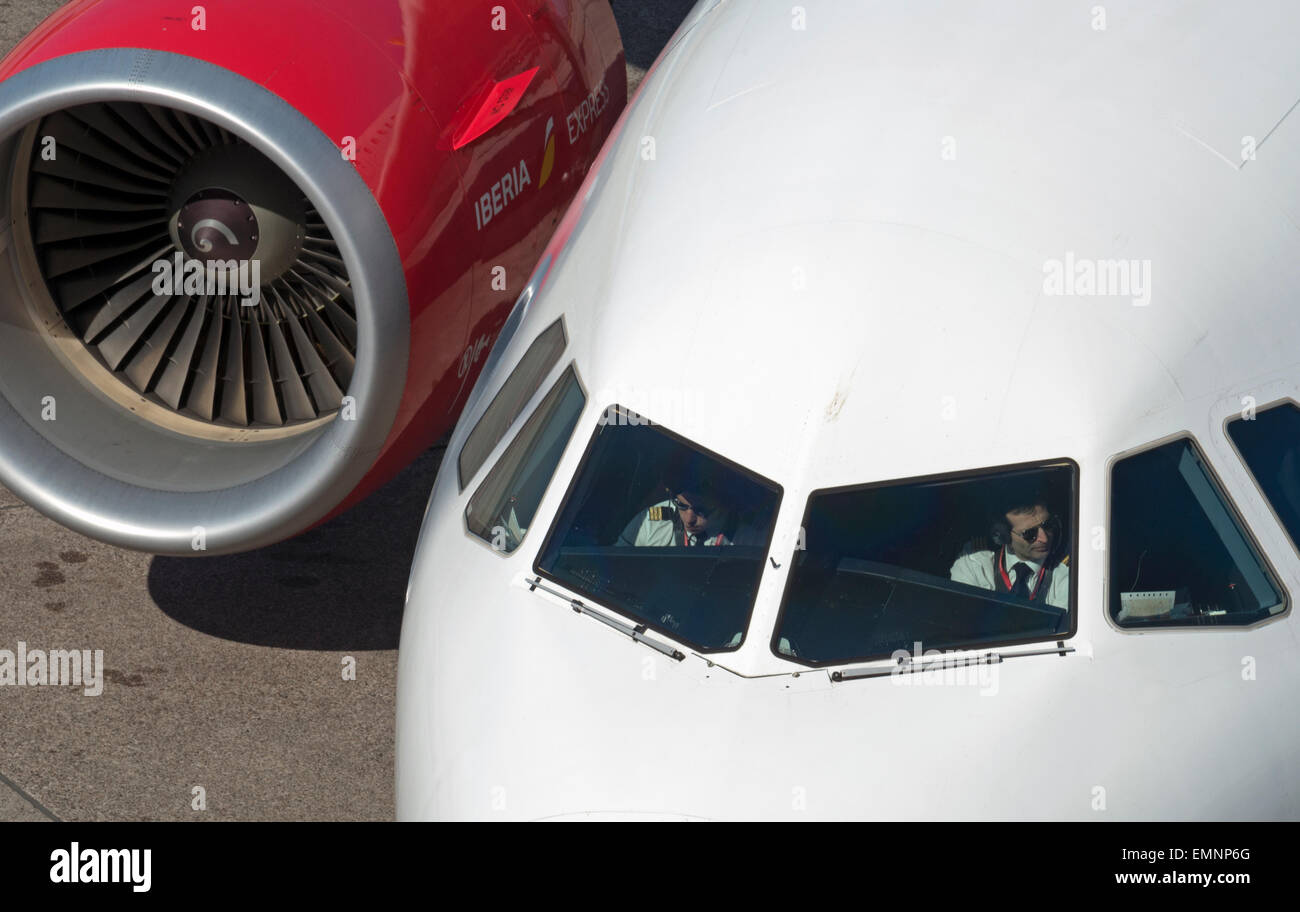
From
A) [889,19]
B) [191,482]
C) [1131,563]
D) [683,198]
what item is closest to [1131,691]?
[1131,563]

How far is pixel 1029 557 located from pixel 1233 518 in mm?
614

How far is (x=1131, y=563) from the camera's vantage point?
4.47 meters

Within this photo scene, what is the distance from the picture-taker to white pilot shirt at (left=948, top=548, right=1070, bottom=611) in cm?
447

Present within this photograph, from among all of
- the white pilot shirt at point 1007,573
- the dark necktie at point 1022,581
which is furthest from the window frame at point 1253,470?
the dark necktie at point 1022,581

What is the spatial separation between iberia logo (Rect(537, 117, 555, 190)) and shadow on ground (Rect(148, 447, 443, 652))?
2375 mm

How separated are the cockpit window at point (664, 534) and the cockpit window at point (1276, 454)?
1399 mm

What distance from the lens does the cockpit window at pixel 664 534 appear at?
463 cm

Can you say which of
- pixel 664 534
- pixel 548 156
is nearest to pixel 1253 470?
pixel 664 534

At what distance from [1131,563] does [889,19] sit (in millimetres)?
2308

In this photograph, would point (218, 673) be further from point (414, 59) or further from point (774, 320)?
point (774, 320)

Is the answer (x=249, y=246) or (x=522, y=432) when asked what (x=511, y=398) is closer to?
(x=522, y=432)

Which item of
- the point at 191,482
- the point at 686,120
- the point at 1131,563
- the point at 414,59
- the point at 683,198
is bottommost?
the point at 1131,563

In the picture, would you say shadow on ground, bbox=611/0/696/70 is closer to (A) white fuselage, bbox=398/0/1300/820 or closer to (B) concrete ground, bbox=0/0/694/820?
(B) concrete ground, bbox=0/0/694/820

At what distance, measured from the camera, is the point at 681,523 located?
4.82 m
